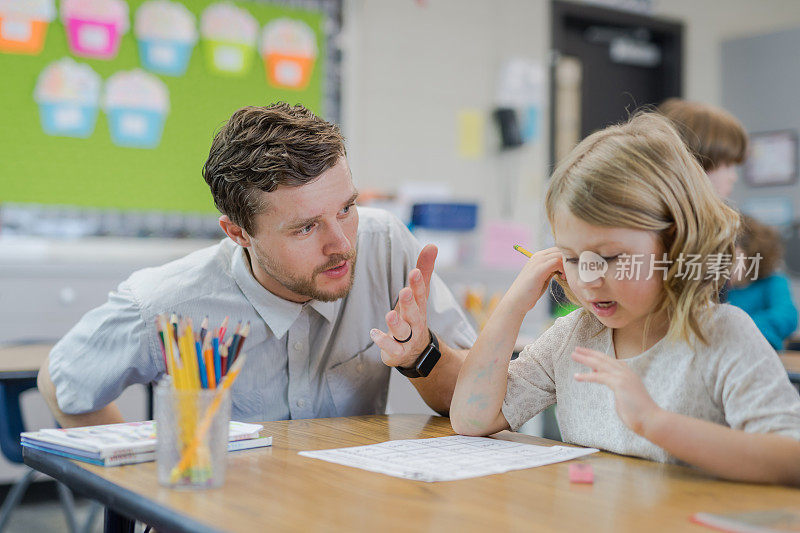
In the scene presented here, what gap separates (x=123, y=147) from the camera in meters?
3.64

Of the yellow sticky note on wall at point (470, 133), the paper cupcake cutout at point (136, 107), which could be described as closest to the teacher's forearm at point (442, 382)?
the paper cupcake cutout at point (136, 107)

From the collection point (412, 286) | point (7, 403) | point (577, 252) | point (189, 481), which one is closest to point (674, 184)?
point (577, 252)

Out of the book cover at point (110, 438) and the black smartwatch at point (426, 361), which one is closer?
the book cover at point (110, 438)

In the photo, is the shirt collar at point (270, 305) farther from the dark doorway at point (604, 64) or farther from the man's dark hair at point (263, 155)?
the dark doorway at point (604, 64)

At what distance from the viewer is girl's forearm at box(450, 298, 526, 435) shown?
48.4 inches

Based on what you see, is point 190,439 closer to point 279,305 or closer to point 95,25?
point 279,305

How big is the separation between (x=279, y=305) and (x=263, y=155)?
26 centimetres

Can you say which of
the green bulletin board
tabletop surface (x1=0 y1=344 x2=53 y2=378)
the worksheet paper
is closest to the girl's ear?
the worksheet paper

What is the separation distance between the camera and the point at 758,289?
281cm

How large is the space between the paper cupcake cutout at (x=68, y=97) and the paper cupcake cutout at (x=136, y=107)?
0.06m

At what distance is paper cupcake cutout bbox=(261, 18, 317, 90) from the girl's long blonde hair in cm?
302

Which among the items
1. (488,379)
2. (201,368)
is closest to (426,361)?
(488,379)

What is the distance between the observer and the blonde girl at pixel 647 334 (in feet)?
3.15

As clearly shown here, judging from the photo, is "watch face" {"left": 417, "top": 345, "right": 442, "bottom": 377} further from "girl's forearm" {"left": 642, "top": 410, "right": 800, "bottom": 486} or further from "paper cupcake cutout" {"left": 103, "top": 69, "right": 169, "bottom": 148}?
"paper cupcake cutout" {"left": 103, "top": 69, "right": 169, "bottom": 148}
